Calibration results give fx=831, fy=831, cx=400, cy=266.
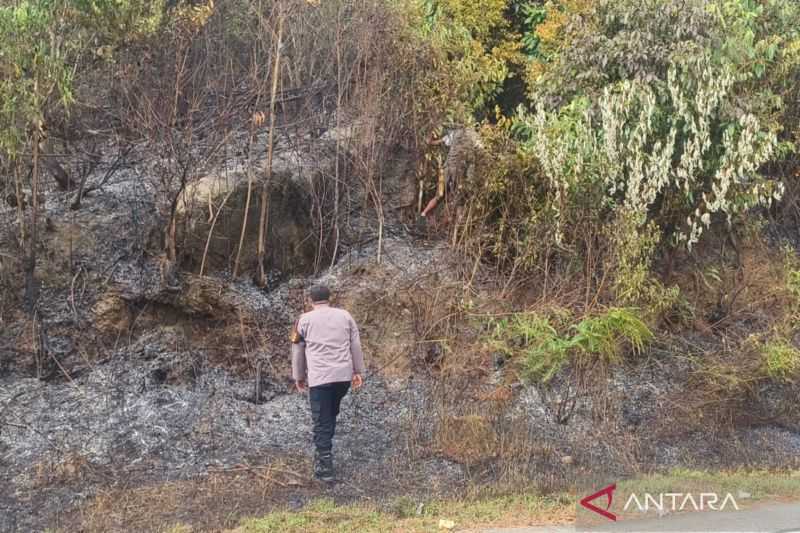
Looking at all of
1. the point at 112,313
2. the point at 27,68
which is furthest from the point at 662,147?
the point at 27,68

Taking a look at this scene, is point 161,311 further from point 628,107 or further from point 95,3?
point 628,107

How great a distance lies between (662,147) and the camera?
28.8 ft

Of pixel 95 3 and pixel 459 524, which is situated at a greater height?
pixel 95 3

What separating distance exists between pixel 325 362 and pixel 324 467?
87cm

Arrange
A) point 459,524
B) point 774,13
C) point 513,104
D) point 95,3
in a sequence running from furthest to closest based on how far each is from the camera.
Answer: point 513,104 < point 774,13 < point 95,3 < point 459,524

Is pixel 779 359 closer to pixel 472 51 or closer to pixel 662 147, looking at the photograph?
pixel 662 147

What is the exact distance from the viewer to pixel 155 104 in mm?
8883

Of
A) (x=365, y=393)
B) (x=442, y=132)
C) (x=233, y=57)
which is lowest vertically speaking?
(x=365, y=393)

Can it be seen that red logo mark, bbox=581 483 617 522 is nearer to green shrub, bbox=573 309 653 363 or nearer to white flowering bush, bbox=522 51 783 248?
green shrub, bbox=573 309 653 363

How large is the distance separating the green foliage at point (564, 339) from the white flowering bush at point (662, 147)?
1.06m

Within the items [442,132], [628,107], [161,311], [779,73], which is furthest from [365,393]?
[779,73]

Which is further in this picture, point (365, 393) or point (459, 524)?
point (365, 393)

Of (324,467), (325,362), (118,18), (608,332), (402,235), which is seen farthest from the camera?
(402,235)

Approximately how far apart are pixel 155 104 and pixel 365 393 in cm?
Answer: 380
